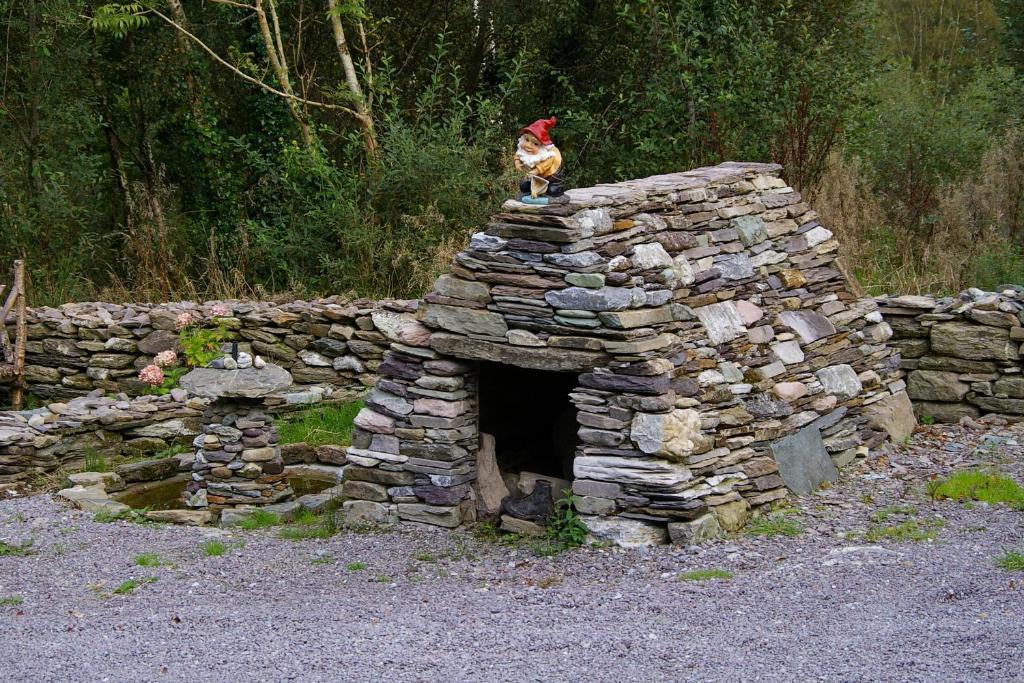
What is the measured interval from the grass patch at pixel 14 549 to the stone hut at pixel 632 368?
6.36 ft

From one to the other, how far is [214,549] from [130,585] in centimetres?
67

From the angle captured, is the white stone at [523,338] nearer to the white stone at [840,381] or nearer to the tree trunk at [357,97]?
the white stone at [840,381]

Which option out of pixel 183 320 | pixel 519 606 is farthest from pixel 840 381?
pixel 183 320

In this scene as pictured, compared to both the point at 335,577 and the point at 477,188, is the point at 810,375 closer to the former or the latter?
the point at 335,577

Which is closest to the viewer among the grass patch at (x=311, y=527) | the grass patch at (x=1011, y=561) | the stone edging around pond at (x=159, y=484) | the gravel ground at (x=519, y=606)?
the gravel ground at (x=519, y=606)

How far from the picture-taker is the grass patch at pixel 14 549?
7.12 m

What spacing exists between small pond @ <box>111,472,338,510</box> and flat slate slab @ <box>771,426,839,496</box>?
342 centimetres

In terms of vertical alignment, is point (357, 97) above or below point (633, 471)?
above

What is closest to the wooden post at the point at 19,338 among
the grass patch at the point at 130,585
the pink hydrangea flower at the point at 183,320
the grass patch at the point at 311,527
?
the pink hydrangea flower at the point at 183,320

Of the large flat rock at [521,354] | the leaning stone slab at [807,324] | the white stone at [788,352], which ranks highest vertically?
the large flat rock at [521,354]

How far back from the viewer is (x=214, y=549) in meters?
7.03

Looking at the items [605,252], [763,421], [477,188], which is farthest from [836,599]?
[477,188]

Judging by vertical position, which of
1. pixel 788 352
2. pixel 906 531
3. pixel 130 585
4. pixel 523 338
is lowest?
pixel 130 585

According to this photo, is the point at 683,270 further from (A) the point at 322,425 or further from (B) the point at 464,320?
(A) the point at 322,425
